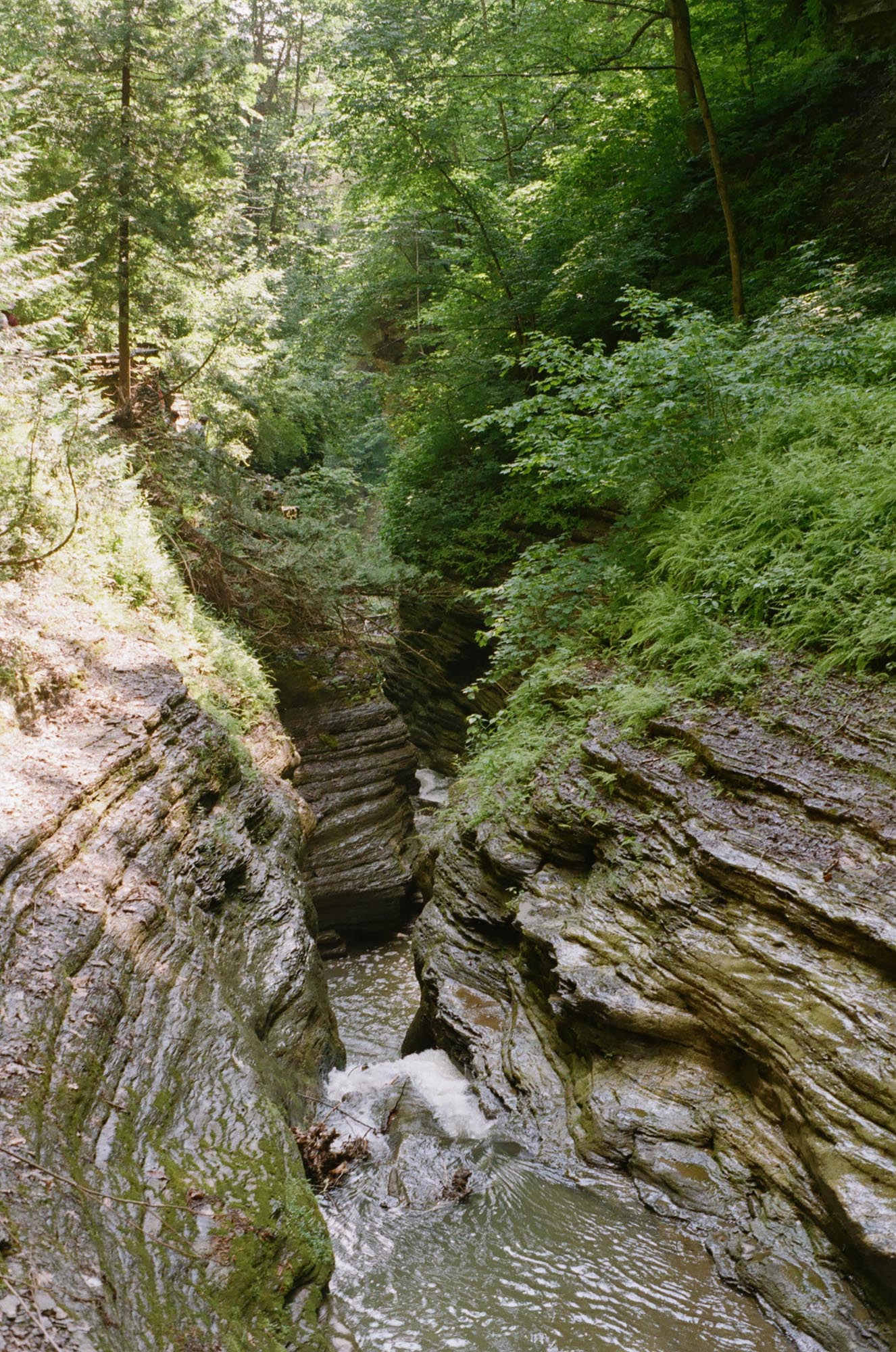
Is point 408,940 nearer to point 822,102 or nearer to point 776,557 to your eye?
point 776,557

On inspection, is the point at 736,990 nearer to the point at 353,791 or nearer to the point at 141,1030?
the point at 141,1030

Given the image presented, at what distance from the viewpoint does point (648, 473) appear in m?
7.98

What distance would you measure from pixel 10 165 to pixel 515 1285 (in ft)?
35.7

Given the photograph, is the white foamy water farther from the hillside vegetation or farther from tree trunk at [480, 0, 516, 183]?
tree trunk at [480, 0, 516, 183]

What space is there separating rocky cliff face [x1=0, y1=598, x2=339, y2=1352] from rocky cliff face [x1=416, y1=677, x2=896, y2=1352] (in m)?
2.12

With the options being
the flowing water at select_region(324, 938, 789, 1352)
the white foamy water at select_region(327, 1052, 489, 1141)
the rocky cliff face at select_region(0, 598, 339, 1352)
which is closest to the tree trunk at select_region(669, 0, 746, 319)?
the rocky cliff face at select_region(0, 598, 339, 1352)

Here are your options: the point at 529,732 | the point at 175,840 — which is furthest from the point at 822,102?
the point at 175,840

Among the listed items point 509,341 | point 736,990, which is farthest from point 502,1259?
point 509,341

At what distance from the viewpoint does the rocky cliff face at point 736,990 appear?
394cm

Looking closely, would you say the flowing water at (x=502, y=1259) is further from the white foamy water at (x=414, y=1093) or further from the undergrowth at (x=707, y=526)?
the undergrowth at (x=707, y=526)

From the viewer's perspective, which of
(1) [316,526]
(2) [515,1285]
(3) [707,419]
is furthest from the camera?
(1) [316,526]

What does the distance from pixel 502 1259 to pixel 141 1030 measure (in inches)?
107

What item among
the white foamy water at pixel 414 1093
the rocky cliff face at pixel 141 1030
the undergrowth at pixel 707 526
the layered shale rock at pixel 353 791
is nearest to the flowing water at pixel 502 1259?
the white foamy water at pixel 414 1093

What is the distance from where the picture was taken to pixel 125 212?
11.2m
